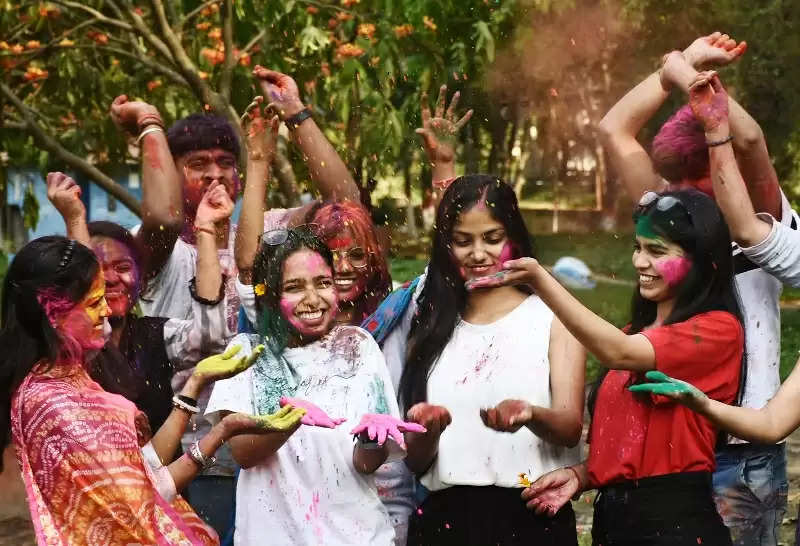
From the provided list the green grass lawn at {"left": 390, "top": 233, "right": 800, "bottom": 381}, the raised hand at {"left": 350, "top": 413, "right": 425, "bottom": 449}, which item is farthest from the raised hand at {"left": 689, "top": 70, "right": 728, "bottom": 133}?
the green grass lawn at {"left": 390, "top": 233, "right": 800, "bottom": 381}

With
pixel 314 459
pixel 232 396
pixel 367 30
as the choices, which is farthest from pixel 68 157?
pixel 314 459

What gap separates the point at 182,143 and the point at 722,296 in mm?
2004

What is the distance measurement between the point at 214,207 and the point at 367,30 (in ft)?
9.52

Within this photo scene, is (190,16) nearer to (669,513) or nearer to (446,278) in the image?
(446,278)

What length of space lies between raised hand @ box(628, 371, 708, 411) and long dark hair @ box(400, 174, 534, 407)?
2.32 feet

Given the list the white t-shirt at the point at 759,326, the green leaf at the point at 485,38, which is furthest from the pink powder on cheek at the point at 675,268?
the green leaf at the point at 485,38

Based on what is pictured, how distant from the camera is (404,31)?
6992 millimetres

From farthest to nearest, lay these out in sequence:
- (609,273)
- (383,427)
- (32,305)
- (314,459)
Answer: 1. (609,273)
2. (314,459)
3. (383,427)
4. (32,305)

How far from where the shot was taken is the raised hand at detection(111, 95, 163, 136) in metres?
4.80

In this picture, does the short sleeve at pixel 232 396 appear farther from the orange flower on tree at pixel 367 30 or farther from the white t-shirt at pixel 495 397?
the orange flower on tree at pixel 367 30

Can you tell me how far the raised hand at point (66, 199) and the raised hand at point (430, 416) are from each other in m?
1.28

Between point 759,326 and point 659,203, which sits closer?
point 659,203

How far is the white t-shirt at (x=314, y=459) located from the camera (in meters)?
3.59

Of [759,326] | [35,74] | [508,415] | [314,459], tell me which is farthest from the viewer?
[35,74]
